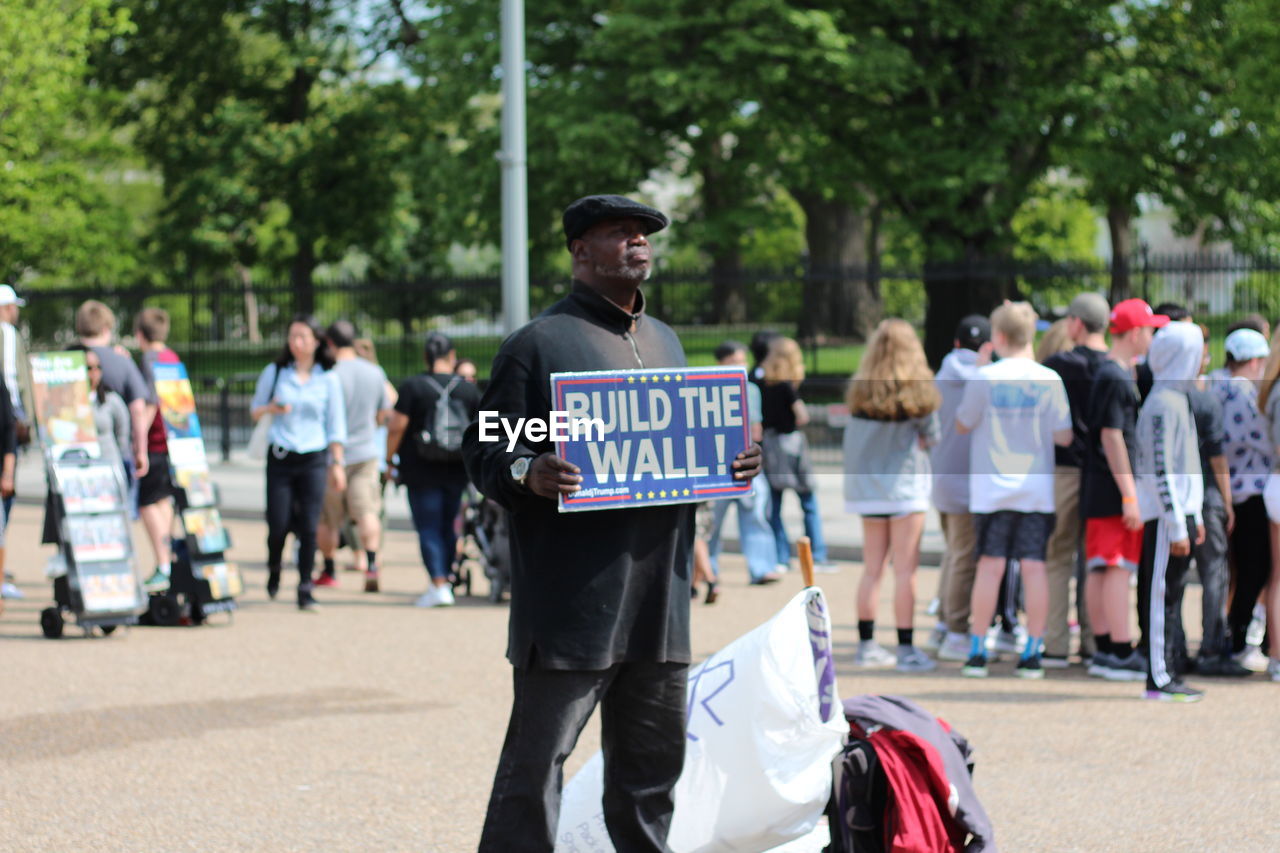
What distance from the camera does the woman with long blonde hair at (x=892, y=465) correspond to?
8.83m

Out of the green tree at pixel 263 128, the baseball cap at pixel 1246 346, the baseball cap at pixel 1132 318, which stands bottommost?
the baseball cap at pixel 1246 346

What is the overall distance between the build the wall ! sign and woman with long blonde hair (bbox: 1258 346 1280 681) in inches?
204

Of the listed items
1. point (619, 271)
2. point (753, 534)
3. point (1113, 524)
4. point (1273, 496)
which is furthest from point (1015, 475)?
point (619, 271)

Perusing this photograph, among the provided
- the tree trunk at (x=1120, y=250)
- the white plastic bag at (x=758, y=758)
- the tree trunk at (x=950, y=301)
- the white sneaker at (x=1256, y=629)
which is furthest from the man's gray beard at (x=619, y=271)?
the tree trunk at (x=950, y=301)

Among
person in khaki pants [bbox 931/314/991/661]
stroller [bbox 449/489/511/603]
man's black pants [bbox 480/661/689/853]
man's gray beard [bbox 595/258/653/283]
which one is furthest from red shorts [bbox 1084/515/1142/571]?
man's gray beard [bbox 595/258/653/283]

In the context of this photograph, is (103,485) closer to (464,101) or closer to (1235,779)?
(1235,779)

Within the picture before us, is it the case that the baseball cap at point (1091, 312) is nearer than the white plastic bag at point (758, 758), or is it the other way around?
the white plastic bag at point (758, 758)

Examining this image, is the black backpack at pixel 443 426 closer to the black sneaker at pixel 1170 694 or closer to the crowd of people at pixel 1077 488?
the crowd of people at pixel 1077 488

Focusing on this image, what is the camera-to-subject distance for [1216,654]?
8852 millimetres

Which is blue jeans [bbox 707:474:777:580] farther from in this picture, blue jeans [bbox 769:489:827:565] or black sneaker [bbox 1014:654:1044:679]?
black sneaker [bbox 1014:654:1044:679]

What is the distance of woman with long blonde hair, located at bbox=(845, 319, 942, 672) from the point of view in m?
8.83

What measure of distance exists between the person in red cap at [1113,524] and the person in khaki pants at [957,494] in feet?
2.37

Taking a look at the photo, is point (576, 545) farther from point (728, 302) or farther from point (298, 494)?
point (728, 302)

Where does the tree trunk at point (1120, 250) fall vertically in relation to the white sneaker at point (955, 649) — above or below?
above
